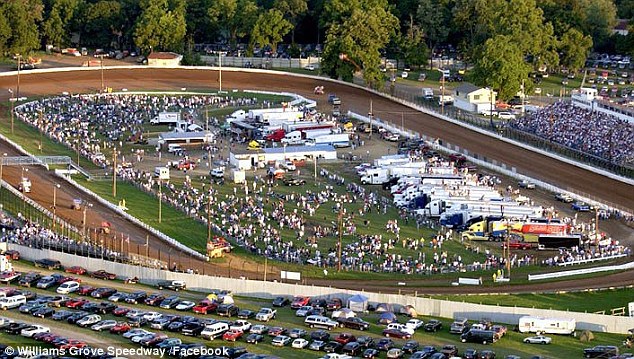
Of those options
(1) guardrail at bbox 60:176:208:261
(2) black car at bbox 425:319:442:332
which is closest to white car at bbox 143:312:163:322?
(2) black car at bbox 425:319:442:332

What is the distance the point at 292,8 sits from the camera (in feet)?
480

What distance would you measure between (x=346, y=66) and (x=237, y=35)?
2241 centimetres

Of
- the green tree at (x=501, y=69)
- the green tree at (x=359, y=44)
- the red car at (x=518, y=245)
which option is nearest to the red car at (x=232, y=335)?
Answer: the red car at (x=518, y=245)

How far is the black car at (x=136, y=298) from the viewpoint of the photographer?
60.8m

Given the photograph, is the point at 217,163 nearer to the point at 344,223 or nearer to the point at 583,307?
the point at 344,223

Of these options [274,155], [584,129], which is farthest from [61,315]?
[584,129]

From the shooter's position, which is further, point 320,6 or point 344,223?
point 320,6

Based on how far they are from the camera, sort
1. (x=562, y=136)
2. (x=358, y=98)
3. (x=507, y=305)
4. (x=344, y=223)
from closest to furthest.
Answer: (x=507, y=305)
(x=344, y=223)
(x=562, y=136)
(x=358, y=98)

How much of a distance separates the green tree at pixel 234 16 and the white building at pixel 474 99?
1224 inches

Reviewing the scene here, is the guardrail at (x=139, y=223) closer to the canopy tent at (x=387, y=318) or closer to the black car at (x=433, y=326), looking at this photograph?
the canopy tent at (x=387, y=318)

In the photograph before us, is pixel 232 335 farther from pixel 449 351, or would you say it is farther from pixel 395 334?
pixel 449 351

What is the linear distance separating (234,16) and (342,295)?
83.7 meters

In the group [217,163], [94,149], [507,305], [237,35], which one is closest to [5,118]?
[94,149]

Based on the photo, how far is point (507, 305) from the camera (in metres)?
63.4
